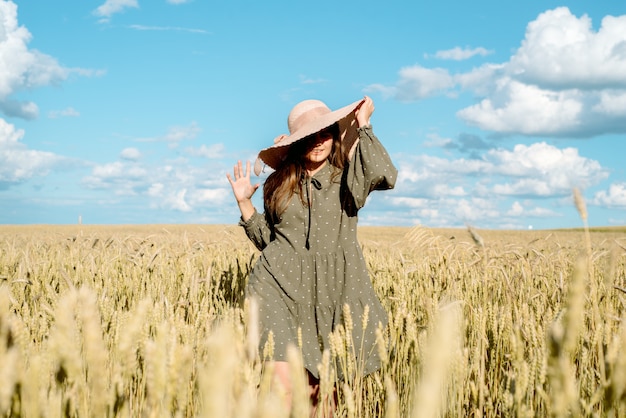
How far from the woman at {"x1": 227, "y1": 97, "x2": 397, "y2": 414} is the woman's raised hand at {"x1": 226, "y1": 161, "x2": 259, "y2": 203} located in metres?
0.14

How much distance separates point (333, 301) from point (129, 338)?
1.91 metres

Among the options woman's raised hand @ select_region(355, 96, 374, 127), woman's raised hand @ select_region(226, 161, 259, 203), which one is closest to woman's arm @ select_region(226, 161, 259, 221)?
woman's raised hand @ select_region(226, 161, 259, 203)

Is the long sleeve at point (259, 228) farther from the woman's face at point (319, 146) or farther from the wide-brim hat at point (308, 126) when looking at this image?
the woman's face at point (319, 146)

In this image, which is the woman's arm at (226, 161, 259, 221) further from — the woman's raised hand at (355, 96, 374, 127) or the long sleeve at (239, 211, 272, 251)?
the woman's raised hand at (355, 96, 374, 127)

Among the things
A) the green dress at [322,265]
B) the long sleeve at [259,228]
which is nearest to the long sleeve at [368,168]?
the green dress at [322,265]

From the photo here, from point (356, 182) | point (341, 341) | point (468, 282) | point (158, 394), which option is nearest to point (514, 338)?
point (341, 341)

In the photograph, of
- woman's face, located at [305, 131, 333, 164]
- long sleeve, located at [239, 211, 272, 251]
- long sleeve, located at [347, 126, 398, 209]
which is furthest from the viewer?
long sleeve, located at [239, 211, 272, 251]

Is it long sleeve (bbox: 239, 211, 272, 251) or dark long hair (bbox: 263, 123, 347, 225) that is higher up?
dark long hair (bbox: 263, 123, 347, 225)

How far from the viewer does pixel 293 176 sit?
2.74m

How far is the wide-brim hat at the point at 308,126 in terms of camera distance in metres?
2.56

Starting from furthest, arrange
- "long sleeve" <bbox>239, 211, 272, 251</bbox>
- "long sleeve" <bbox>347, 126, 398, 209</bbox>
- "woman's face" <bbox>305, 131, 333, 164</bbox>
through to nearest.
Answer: "long sleeve" <bbox>239, 211, 272, 251</bbox> < "woman's face" <bbox>305, 131, 333, 164</bbox> < "long sleeve" <bbox>347, 126, 398, 209</bbox>

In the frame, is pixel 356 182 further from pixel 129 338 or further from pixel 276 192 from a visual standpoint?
pixel 129 338

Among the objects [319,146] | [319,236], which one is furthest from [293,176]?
[319,236]

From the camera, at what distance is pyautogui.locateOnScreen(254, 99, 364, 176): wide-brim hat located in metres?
2.56
